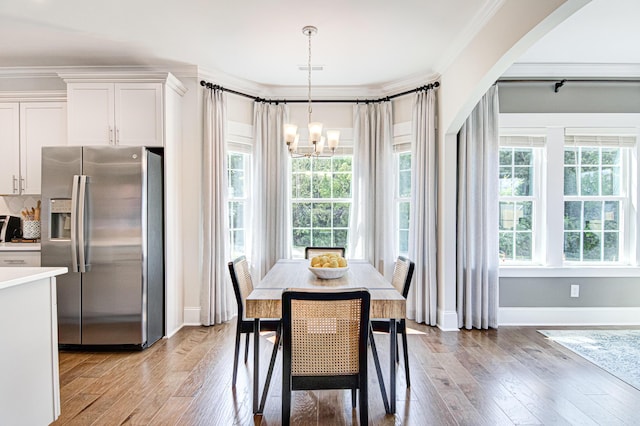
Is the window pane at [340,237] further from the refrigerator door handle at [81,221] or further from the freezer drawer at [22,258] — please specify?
the freezer drawer at [22,258]

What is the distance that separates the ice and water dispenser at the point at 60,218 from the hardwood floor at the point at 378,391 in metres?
1.07

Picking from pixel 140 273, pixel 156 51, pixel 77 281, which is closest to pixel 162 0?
pixel 156 51

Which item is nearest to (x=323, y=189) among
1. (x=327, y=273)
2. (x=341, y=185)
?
(x=341, y=185)

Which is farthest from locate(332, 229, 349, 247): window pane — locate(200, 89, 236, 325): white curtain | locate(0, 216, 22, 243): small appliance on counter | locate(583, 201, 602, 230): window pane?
locate(0, 216, 22, 243): small appliance on counter

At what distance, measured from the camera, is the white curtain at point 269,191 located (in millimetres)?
4570

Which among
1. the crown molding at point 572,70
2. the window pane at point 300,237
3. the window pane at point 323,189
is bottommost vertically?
the window pane at point 300,237

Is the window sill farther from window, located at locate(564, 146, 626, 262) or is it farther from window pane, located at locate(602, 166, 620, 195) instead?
window pane, located at locate(602, 166, 620, 195)

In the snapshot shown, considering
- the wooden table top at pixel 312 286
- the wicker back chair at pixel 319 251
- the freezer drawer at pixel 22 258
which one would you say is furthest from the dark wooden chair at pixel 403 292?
the freezer drawer at pixel 22 258

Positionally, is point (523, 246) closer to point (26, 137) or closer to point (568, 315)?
point (568, 315)

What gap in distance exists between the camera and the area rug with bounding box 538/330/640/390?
118 inches

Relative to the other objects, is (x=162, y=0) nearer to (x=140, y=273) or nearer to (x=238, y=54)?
(x=238, y=54)

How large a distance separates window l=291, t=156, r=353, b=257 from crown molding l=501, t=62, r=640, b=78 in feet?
7.04

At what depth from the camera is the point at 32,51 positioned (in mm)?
3631

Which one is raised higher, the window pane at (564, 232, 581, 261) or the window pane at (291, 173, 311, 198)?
the window pane at (291, 173, 311, 198)
